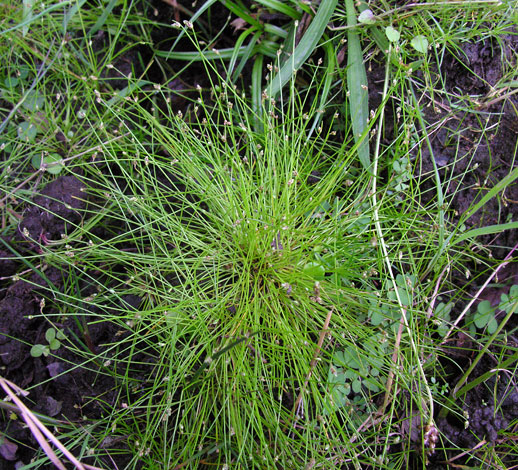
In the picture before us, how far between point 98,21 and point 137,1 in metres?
0.17

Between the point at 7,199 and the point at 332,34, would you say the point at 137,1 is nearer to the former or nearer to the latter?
the point at 332,34

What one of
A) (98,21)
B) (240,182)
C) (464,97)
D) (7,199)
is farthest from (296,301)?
(98,21)

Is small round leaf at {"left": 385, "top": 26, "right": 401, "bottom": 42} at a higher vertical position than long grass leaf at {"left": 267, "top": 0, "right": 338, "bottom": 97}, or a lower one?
higher

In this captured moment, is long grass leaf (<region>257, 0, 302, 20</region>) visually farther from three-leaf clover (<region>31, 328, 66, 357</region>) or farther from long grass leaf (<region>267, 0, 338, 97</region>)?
three-leaf clover (<region>31, 328, 66, 357</region>)

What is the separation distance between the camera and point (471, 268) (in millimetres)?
1403

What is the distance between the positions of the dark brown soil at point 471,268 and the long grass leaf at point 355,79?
9cm

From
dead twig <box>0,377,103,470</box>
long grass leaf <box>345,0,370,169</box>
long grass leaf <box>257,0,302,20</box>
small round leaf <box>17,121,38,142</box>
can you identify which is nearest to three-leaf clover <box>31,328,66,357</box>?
dead twig <box>0,377,103,470</box>

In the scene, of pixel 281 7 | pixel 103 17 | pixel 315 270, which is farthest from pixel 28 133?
pixel 315 270

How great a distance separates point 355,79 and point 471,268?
748 millimetres

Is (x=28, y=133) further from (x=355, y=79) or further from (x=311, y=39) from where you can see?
(x=355, y=79)

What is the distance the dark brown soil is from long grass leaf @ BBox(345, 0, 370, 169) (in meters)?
0.09

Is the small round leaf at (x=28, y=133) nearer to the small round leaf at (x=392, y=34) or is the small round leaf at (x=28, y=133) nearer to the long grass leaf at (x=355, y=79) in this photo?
the long grass leaf at (x=355, y=79)

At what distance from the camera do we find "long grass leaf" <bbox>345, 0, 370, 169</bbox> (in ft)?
4.59

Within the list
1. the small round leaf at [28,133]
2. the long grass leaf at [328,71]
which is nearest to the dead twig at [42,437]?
the small round leaf at [28,133]
